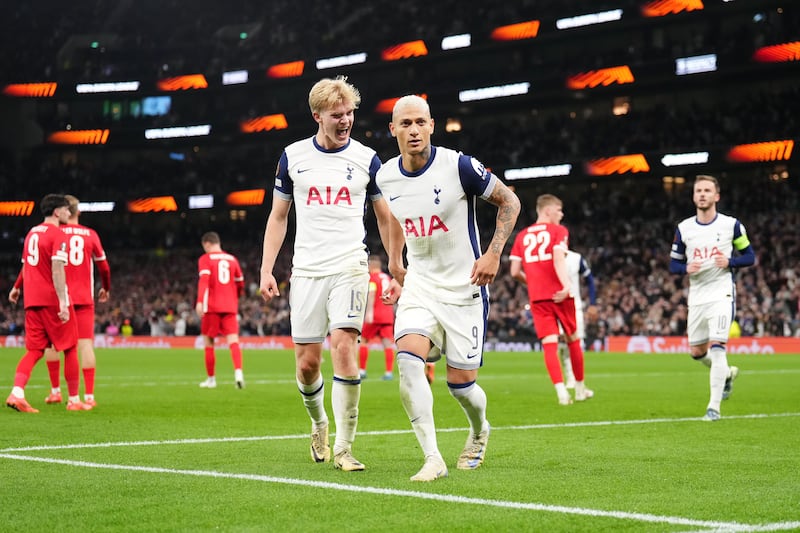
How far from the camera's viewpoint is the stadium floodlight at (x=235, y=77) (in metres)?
59.6

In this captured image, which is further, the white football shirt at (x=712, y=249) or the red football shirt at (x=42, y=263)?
the red football shirt at (x=42, y=263)

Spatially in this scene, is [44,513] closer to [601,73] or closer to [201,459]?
[201,459]

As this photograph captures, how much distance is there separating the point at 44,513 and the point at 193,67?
60.3 meters

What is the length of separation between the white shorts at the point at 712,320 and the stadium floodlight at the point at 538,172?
36.2 m

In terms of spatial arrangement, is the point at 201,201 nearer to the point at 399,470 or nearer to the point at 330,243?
the point at 330,243

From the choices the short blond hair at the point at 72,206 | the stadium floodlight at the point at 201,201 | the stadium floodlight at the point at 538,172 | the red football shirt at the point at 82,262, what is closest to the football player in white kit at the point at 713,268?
the red football shirt at the point at 82,262

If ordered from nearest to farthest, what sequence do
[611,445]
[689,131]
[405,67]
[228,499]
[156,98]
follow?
[228,499], [611,445], [689,131], [405,67], [156,98]

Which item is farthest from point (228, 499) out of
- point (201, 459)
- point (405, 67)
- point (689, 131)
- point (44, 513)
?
point (405, 67)

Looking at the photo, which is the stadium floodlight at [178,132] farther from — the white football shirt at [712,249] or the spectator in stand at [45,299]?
the white football shirt at [712,249]

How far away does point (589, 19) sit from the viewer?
4669cm

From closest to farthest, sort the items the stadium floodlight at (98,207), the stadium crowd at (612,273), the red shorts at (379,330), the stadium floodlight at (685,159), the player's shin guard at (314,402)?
the player's shin guard at (314,402)
the red shorts at (379,330)
the stadium crowd at (612,273)
the stadium floodlight at (685,159)
the stadium floodlight at (98,207)

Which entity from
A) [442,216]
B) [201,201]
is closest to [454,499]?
[442,216]

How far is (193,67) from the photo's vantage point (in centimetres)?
6338

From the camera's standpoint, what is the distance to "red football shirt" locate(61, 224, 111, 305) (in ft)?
41.7
